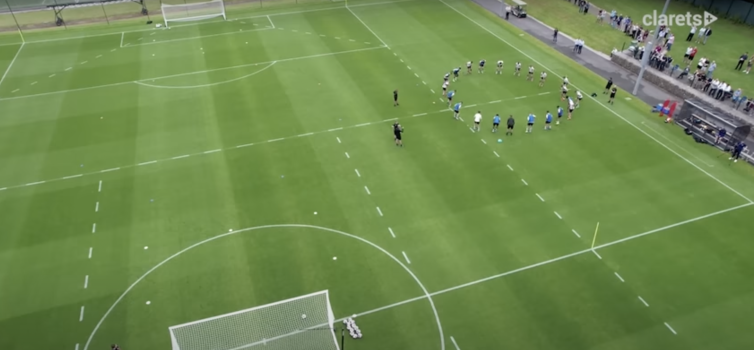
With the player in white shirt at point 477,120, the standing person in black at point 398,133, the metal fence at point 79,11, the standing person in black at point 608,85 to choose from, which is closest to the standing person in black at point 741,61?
the standing person in black at point 608,85

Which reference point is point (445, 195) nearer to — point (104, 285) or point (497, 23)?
point (104, 285)

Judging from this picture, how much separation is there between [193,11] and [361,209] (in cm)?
3586

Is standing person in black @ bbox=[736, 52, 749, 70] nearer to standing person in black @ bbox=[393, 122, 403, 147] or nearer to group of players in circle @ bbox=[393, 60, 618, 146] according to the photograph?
group of players in circle @ bbox=[393, 60, 618, 146]

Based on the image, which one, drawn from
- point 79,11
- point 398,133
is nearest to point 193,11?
point 79,11

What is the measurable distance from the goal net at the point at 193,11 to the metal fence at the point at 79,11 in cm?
109

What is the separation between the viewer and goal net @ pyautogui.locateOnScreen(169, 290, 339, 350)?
1855 cm

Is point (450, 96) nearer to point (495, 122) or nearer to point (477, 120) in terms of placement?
point (477, 120)

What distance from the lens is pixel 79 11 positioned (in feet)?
180

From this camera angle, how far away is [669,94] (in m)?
38.1

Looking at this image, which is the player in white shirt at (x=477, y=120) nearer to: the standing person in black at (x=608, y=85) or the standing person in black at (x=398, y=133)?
the standing person in black at (x=398, y=133)

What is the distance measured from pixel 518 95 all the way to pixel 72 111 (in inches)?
1260

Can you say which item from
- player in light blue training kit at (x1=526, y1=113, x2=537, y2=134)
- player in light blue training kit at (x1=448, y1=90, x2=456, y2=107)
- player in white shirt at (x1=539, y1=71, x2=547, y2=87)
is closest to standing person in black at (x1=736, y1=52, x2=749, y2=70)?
player in white shirt at (x1=539, y1=71, x2=547, y2=87)

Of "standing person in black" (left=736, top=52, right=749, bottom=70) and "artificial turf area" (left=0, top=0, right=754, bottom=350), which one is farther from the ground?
"standing person in black" (left=736, top=52, right=749, bottom=70)

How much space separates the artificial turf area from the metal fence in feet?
35.1
